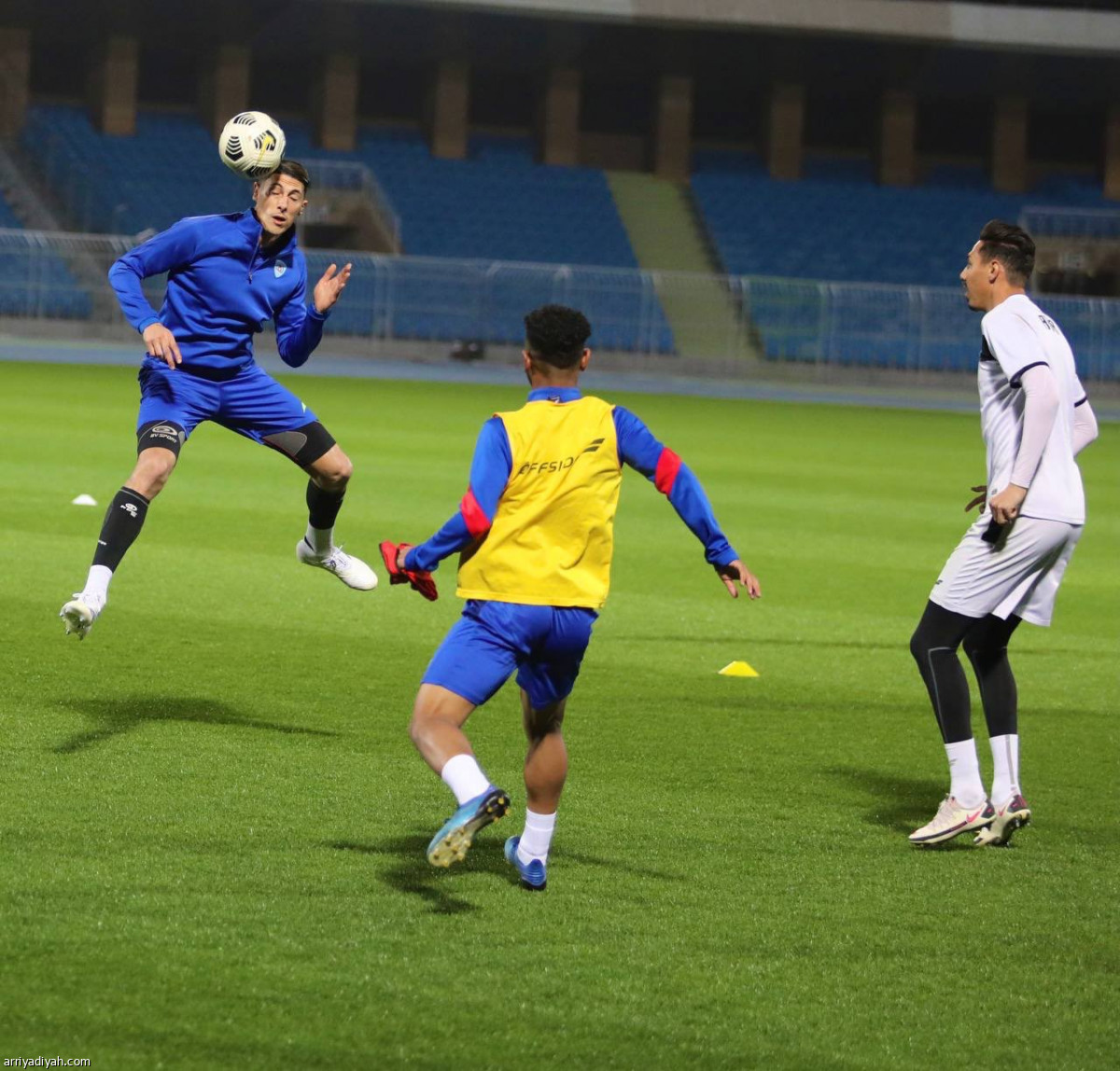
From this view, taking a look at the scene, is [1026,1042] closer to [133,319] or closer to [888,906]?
[888,906]

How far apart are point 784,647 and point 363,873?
16.5ft

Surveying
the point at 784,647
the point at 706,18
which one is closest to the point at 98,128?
the point at 706,18

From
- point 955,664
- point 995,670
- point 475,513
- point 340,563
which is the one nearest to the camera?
point 475,513

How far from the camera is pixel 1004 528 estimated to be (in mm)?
5980

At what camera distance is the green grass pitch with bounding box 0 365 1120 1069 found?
4.11m

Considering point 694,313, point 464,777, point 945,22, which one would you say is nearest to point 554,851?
point 464,777

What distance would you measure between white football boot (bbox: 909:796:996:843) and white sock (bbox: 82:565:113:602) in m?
3.03

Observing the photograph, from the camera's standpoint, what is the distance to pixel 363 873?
519 cm

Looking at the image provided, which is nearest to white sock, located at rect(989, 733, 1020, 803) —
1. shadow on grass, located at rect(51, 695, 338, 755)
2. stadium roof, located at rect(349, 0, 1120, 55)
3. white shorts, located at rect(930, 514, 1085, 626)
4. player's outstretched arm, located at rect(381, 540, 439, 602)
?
white shorts, located at rect(930, 514, 1085, 626)

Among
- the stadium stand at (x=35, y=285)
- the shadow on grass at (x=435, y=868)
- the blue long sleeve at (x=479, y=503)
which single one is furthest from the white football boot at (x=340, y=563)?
the stadium stand at (x=35, y=285)

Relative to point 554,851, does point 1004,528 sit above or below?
above

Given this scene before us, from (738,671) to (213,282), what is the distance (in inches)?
126

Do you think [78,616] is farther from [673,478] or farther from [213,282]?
[673,478]

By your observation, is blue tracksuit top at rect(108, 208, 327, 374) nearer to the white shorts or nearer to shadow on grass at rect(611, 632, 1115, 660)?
shadow on grass at rect(611, 632, 1115, 660)
